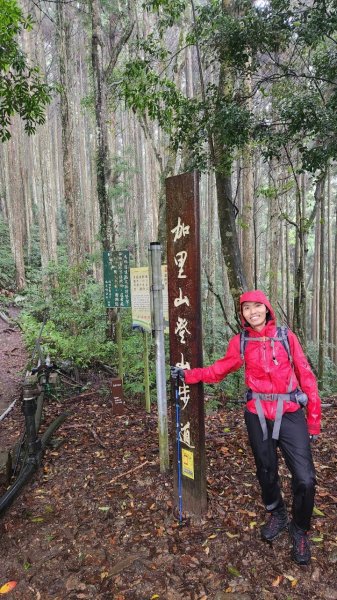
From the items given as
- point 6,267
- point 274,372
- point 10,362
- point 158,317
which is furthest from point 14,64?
point 6,267

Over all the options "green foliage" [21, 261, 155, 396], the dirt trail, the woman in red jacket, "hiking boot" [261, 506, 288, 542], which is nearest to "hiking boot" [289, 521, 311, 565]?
the woman in red jacket

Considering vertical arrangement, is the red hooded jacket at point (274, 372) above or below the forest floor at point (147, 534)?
above

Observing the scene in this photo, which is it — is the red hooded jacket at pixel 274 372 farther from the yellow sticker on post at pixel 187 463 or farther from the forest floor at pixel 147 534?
the forest floor at pixel 147 534

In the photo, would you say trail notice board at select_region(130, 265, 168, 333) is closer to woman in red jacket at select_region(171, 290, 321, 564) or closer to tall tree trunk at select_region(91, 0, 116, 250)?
woman in red jacket at select_region(171, 290, 321, 564)

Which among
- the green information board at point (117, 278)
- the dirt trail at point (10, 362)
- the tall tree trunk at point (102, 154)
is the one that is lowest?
the dirt trail at point (10, 362)

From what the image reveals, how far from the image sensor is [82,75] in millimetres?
21078

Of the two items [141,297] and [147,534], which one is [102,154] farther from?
[147,534]

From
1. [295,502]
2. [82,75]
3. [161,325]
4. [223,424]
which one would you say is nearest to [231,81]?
[161,325]

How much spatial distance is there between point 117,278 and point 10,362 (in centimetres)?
451

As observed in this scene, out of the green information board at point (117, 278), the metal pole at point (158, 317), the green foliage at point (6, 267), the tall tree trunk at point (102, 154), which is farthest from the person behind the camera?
the green foliage at point (6, 267)

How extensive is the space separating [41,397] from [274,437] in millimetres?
3632

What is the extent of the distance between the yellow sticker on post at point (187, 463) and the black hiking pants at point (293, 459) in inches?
20.5

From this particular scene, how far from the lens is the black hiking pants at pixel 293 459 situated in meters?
2.19

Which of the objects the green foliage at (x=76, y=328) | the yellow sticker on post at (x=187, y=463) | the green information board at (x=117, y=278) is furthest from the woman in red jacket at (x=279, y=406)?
the green foliage at (x=76, y=328)
